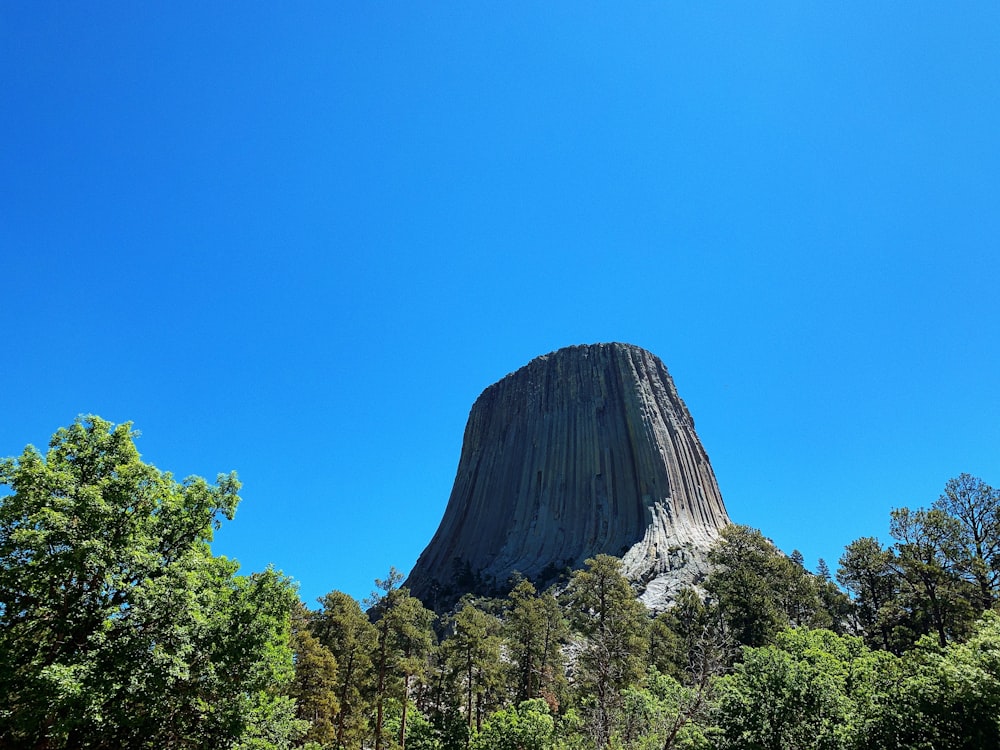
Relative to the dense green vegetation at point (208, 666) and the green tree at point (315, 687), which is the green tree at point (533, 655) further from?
the green tree at point (315, 687)

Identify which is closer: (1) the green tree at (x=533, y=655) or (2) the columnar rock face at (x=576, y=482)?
(1) the green tree at (x=533, y=655)

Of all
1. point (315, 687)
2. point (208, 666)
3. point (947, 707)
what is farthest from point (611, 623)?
point (208, 666)

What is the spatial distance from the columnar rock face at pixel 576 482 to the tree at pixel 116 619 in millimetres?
58397

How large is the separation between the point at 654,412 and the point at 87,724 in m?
84.0

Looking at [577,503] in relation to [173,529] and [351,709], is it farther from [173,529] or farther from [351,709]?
[173,529]

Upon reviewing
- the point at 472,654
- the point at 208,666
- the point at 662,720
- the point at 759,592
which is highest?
the point at 759,592

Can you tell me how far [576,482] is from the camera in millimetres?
84938

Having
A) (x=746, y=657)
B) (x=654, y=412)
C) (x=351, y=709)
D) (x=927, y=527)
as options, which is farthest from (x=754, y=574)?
(x=654, y=412)

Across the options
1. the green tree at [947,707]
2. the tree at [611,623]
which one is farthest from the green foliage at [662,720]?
the green tree at [947,707]

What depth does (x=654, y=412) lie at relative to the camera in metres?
88.5

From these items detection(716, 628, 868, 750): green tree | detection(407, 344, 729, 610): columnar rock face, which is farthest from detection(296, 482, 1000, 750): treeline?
detection(407, 344, 729, 610): columnar rock face

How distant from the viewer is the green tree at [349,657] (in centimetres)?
2591

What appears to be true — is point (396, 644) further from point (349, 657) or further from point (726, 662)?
point (726, 662)

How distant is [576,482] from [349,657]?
198ft
